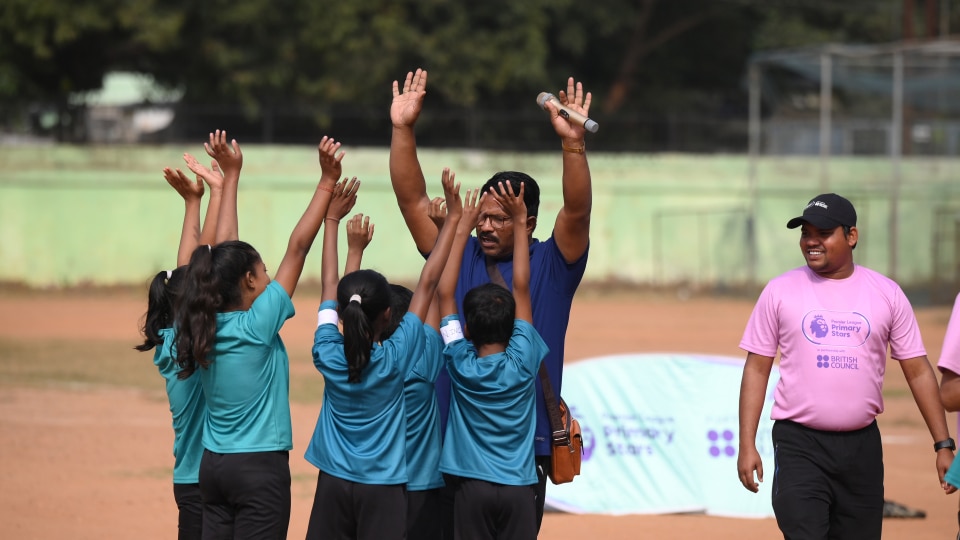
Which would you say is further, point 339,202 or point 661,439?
point 661,439

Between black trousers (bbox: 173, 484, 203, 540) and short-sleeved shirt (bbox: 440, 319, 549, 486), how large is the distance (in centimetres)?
122

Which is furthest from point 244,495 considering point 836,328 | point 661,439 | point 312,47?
point 312,47

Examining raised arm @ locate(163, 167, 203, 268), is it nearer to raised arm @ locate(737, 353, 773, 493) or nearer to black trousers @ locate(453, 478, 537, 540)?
black trousers @ locate(453, 478, 537, 540)

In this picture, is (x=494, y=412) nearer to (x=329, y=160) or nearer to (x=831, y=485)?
(x=329, y=160)

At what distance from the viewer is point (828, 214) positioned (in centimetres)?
490

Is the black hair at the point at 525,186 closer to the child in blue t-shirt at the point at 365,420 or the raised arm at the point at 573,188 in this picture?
→ the raised arm at the point at 573,188

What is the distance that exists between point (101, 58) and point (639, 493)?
24.3m

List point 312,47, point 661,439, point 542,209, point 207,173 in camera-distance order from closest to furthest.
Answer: point 207,173 → point 661,439 → point 542,209 → point 312,47

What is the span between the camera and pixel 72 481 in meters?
8.98

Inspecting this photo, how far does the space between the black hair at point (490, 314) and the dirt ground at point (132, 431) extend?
332 centimetres

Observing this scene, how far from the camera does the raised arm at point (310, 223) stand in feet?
A: 16.2

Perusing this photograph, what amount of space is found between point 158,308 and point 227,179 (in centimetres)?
69

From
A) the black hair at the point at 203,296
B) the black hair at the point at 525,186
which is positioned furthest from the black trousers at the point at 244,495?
the black hair at the point at 525,186

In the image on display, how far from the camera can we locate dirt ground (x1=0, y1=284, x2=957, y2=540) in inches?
307
